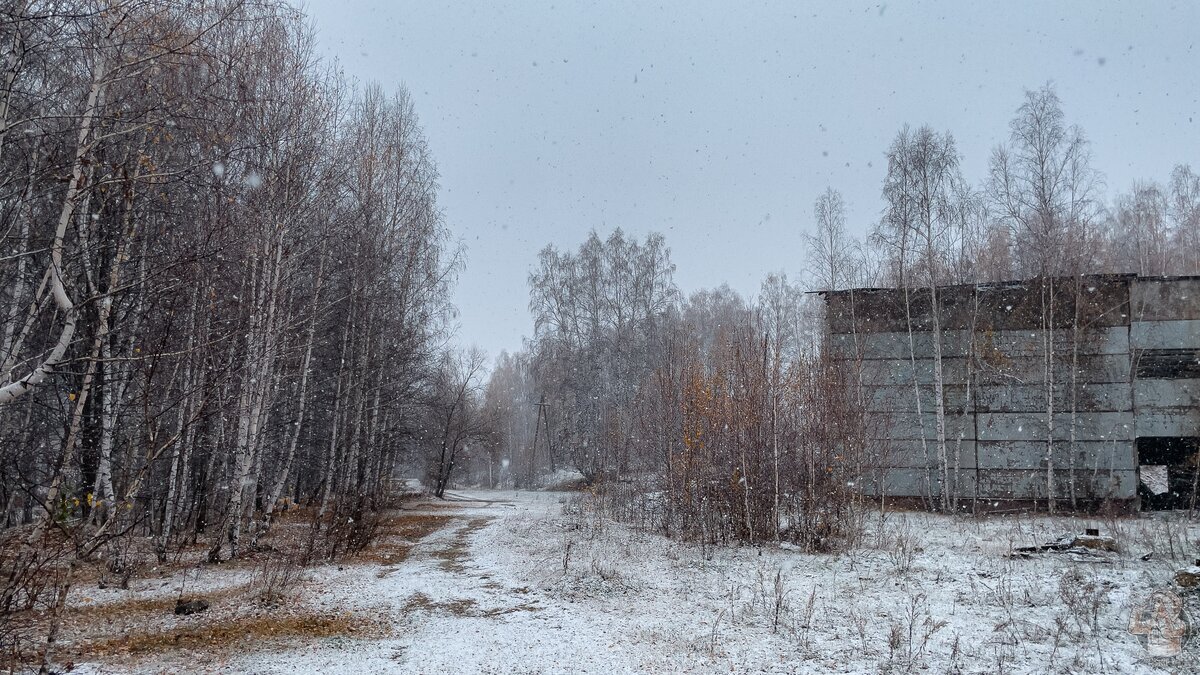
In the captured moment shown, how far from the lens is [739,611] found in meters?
7.86

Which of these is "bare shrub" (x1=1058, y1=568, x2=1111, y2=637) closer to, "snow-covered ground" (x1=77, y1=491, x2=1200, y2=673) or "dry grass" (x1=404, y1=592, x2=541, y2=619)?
"snow-covered ground" (x1=77, y1=491, x2=1200, y2=673)

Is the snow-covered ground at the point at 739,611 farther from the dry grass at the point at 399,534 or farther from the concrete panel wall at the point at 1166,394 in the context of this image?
the concrete panel wall at the point at 1166,394

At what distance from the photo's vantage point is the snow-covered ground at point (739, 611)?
599 centimetres

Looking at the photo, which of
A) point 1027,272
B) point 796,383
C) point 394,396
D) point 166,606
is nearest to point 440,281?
point 394,396

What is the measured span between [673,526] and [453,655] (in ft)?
28.9

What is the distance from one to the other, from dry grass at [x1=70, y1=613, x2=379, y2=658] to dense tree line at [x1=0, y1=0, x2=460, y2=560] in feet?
3.67

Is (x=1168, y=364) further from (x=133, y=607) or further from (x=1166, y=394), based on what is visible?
(x=133, y=607)

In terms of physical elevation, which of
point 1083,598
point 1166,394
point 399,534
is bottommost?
point 399,534

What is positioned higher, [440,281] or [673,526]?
[440,281]

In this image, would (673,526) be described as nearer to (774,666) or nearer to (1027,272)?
(774,666)

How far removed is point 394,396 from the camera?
1848cm

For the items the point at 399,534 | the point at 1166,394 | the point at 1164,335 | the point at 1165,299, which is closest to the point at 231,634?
the point at 399,534

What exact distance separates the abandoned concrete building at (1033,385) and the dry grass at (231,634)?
43.9 feet

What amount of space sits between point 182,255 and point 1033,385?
2026 centimetres
